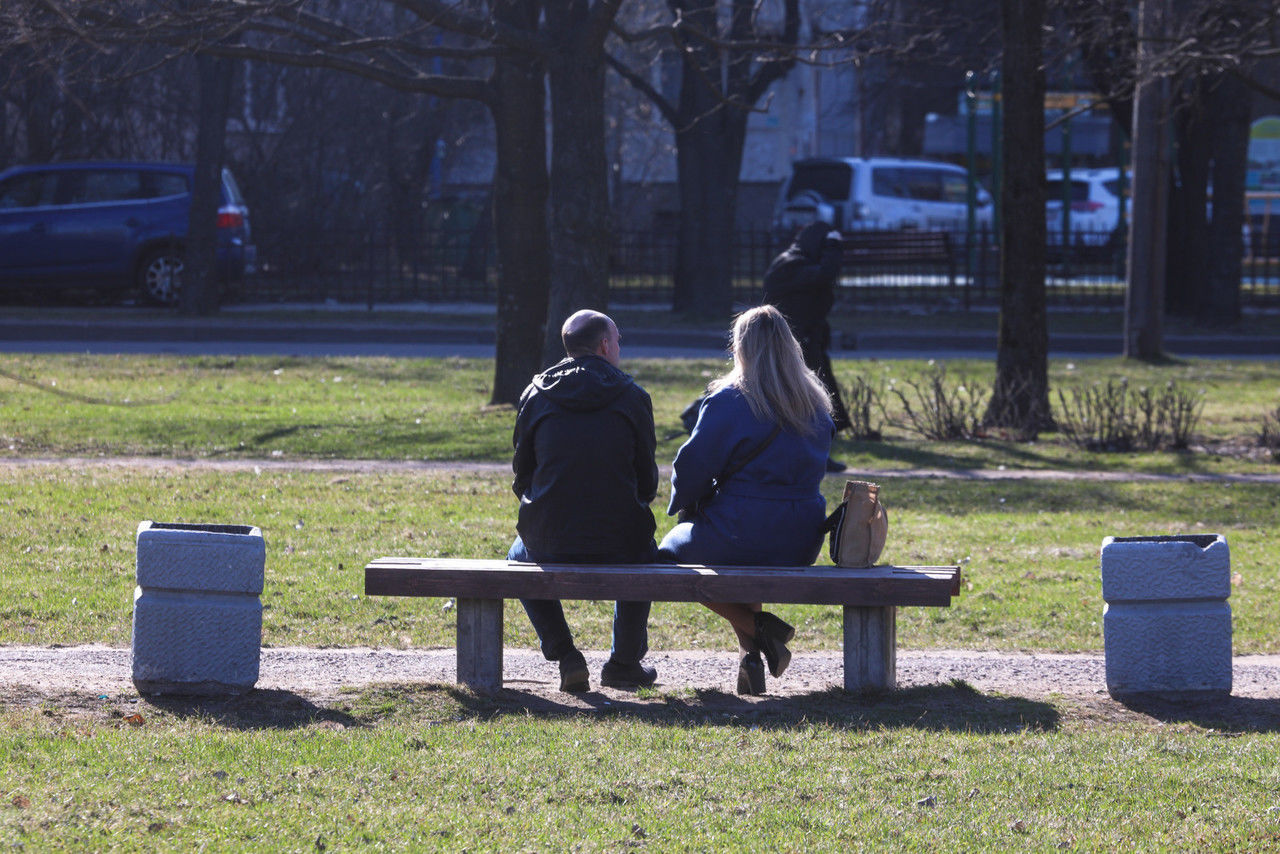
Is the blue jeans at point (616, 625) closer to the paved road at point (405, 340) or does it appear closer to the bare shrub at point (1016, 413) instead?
the bare shrub at point (1016, 413)

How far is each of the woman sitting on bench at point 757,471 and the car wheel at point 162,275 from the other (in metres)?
17.0

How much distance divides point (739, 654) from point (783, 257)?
5.21 m

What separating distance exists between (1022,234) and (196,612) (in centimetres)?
920

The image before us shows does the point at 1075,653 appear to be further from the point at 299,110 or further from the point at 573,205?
the point at 299,110

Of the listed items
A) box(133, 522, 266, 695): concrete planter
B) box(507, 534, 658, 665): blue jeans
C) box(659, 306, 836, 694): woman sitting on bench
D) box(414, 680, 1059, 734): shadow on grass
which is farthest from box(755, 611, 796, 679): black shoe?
box(133, 522, 266, 695): concrete planter

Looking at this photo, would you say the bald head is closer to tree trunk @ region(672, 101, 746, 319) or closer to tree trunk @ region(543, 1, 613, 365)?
tree trunk @ region(543, 1, 613, 365)

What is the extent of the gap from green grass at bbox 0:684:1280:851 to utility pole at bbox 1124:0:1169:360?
40.4 feet

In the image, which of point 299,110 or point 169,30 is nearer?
point 169,30

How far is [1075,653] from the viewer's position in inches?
258

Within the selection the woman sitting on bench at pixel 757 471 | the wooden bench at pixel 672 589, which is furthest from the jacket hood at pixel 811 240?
the wooden bench at pixel 672 589

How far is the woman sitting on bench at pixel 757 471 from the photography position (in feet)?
18.0

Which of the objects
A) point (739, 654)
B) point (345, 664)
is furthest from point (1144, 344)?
point (345, 664)

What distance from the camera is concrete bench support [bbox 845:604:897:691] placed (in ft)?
18.1

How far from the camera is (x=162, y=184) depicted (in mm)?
21172
